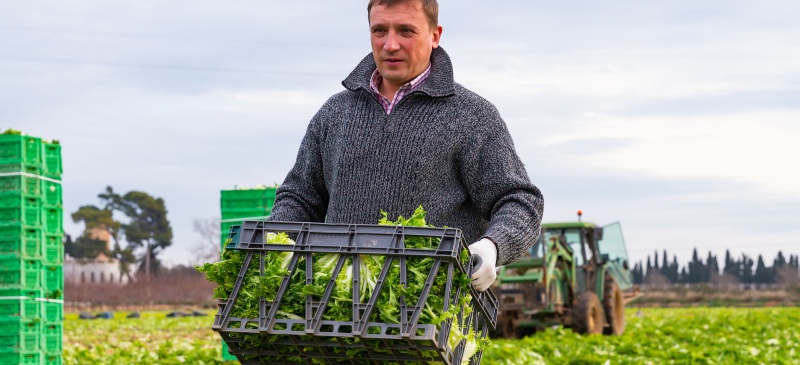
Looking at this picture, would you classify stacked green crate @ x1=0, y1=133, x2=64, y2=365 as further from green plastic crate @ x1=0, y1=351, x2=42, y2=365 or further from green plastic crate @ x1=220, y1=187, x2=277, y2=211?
green plastic crate @ x1=220, y1=187, x2=277, y2=211

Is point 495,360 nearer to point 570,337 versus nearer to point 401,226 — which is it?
point 570,337

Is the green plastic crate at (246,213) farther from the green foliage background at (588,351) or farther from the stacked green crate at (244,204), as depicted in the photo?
the green foliage background at (588,351)

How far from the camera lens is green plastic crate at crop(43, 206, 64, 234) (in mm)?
10680

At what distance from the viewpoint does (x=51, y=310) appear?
1080 centimetres

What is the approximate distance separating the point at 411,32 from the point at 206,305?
123 feet

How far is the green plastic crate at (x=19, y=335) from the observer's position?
1025cm

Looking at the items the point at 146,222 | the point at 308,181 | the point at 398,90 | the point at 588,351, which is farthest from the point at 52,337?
the point at 146,222

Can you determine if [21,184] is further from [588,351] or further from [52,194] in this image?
[588,351]

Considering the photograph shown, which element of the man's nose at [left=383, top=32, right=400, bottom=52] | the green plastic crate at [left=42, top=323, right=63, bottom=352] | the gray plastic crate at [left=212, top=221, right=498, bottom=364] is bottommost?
Result: the green plastic crate at [left=42, top=323, right=63, bottom=352]

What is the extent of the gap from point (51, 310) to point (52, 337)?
0.27 metres

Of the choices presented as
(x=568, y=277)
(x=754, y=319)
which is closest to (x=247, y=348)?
(x=568, y=277)

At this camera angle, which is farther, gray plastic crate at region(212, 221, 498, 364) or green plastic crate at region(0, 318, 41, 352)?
green plastic crate at region(0, 318, 41, 352)

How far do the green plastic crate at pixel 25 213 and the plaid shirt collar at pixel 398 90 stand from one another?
24.1ft

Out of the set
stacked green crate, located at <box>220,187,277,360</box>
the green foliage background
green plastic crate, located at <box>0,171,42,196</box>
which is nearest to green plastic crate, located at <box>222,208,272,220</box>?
stacked green crate, located at <box>220,187,277,360</box>
